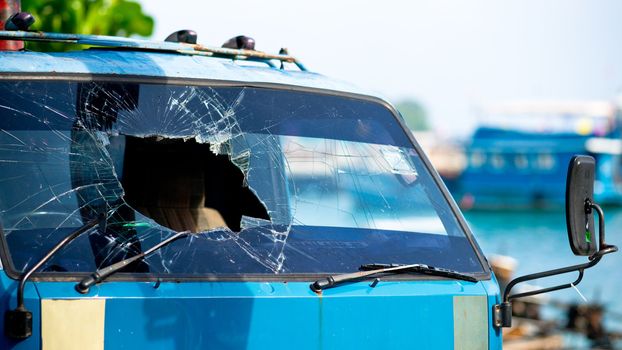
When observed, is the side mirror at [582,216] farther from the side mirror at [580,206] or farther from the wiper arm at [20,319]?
the wiper arm at [20,319]

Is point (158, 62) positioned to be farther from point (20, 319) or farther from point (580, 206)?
point (580, 206)

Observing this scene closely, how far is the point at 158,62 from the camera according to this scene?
13.3 ft

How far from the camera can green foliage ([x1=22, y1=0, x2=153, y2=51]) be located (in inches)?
434

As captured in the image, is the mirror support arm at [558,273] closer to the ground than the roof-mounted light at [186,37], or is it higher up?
closer to the ground

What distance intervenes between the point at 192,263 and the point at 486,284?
102 cm

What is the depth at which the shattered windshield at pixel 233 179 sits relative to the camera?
3434 mm

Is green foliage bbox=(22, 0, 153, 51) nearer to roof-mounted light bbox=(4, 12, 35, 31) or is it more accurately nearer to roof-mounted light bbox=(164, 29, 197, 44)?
roof-mounted light bbox=(164, 29, 197, 44)

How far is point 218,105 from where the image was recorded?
3906mm

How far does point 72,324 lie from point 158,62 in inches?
51.1

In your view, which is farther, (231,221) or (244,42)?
(244,42)

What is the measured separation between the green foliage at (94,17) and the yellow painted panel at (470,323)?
795 centimetres

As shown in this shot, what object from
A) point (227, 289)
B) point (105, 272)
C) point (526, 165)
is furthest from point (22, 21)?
point (526, 165)

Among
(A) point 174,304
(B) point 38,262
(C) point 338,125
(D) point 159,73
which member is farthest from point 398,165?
(B) point 38,262

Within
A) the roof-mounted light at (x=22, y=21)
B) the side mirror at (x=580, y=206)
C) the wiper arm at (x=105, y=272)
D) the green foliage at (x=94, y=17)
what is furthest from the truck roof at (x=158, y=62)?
the green foliage at (x=94, y=17)
